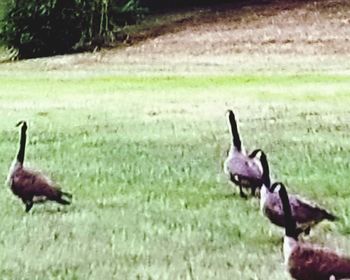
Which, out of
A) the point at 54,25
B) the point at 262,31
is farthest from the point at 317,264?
the point at 262,31

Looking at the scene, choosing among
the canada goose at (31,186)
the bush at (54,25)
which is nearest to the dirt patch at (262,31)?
the bush at (54,25)

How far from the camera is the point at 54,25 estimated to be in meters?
19.4

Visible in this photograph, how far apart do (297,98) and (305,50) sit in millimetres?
6157

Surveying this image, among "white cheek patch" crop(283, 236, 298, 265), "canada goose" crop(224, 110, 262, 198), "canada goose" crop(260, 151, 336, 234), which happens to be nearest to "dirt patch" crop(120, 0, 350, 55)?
"canada goose" crop(224, 110, 262, 198)

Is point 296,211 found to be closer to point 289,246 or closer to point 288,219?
point 288,219

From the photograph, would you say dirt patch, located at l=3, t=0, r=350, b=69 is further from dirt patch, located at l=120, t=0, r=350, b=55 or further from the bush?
the bush

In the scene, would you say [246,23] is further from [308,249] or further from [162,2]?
[308,249]

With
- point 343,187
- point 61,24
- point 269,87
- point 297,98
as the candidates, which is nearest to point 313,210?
point 343,187

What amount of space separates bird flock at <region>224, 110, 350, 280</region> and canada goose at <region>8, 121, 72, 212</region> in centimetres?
83

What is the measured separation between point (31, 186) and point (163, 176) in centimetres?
155

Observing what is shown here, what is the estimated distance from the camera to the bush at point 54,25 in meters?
19.2

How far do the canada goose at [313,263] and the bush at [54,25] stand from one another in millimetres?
15635

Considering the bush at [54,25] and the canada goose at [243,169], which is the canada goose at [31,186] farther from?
the bush at [54,25]

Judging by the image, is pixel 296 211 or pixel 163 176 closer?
pixel 296 211
